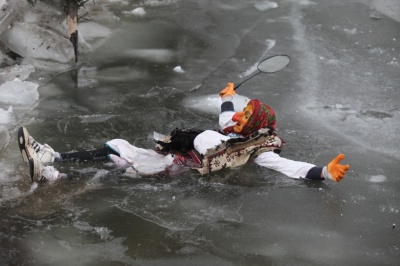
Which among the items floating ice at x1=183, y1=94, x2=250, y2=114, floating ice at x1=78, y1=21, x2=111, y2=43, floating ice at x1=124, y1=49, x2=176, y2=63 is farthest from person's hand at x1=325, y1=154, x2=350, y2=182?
floating ice at x1=78, y1=21, x2=111, y2=43

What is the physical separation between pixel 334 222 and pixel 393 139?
1.86m

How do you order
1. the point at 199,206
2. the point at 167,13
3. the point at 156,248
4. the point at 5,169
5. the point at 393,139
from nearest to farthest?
the point at 156,248 < the point at 199,206 < the point at 5,169 < the point at 393,139 < the point at 167,13

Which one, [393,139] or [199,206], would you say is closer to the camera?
Result: [199,206]

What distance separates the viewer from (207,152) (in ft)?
16.9

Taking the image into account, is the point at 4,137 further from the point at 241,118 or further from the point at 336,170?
the point at 336,170

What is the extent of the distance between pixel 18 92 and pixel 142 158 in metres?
2.16

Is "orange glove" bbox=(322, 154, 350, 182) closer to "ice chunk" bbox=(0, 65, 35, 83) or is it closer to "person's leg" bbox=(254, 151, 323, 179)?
"person's leg" bbox=(254, 151, 323, 179)

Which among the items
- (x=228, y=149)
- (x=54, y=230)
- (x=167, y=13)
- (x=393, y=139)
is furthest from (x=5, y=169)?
(x=167, y=13)

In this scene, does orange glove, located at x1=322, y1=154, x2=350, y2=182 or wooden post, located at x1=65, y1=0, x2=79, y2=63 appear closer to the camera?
orange glove, located at x1=322, y1=154, x2=350, y2=182

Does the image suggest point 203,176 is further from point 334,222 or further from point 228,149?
point 334,222

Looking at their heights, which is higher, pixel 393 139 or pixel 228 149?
pixel 228 149

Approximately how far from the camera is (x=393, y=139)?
20.0 ft

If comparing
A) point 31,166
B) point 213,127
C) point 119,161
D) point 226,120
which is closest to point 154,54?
point 213,127

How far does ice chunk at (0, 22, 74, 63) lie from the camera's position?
754 centimetres
